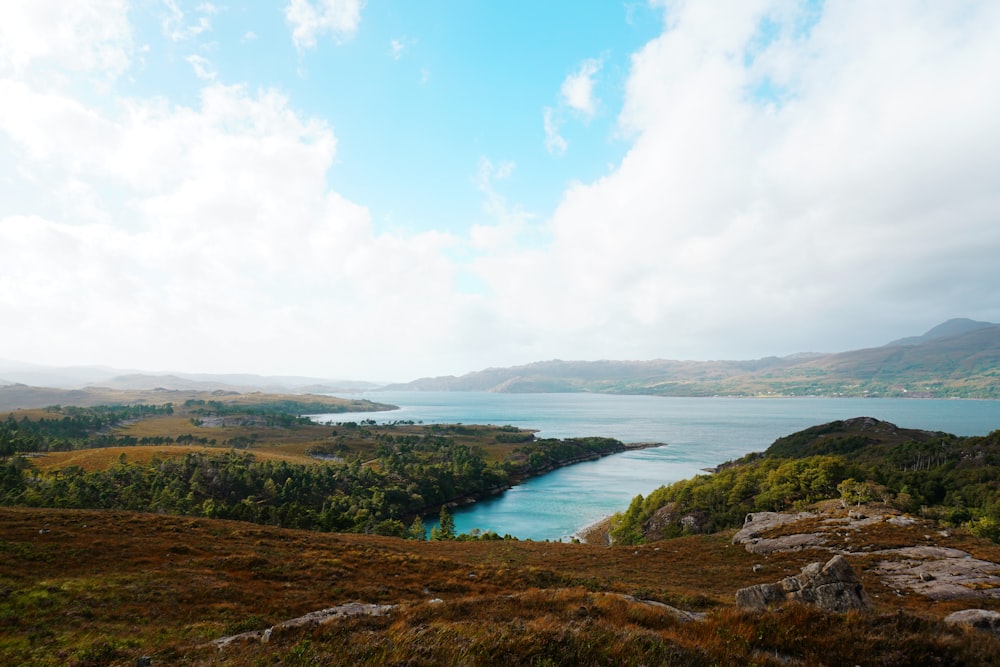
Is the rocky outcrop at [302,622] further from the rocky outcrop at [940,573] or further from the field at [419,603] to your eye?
the rocky outcrop at [940,573]

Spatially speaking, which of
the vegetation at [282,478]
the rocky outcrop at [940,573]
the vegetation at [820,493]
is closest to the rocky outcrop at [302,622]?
the rocky outcrop at [940,573]

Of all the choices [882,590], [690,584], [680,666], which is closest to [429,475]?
[690,584]

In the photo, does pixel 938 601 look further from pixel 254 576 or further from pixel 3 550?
pixel 3 550

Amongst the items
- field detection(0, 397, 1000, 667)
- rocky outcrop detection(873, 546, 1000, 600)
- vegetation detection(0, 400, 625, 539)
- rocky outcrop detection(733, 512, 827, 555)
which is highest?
field detection(0, 397, 1000, 667)

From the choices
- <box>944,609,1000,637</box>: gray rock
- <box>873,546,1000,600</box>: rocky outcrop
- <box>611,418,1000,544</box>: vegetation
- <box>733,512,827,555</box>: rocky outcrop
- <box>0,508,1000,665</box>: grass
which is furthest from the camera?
<box>611,418,1000,544</box>: vegetation

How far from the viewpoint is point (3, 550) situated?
78.2 feet

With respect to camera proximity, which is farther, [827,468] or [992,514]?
[827,468]

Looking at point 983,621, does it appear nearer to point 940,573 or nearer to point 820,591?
point 820,591

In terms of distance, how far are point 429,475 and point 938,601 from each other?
4719 inches

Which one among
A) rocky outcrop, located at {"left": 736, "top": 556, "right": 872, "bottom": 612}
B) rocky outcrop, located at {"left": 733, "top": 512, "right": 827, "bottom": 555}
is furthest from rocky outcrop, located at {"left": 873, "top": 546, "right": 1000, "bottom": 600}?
rocky outcrop, located at {"left": 736, "top": 556, "right": 872, "bottom": 612}

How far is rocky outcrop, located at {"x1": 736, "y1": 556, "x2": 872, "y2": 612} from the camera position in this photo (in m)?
14.2

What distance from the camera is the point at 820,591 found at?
14.4 meters

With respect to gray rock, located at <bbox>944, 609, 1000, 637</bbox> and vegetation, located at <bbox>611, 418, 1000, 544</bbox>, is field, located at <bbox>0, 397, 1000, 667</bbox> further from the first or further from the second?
vegetation, located at <bbox>611, 418, 1000, 544</bbox>

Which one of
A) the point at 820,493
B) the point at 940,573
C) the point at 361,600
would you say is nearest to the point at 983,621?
the point at 361,600
